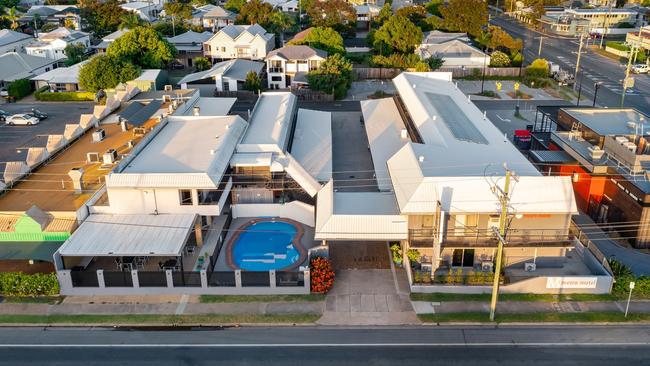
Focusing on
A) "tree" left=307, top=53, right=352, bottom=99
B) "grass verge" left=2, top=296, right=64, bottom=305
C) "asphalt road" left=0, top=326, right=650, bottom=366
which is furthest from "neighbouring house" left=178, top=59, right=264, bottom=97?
"asphalt road" left=0, top=326, right=650, bottom=366

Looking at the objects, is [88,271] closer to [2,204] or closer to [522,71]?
[2,204]

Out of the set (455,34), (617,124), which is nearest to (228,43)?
(455,34)

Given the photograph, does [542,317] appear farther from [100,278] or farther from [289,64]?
[289,64]

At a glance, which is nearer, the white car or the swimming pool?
the swimming pool

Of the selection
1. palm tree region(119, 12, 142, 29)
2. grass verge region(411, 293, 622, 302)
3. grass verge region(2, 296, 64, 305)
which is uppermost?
palm tree region(119, 12, 142, 29)

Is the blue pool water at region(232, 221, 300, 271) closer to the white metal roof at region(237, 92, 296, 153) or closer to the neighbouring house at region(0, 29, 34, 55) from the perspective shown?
the white metal roof at region(237, 92, 296, 153)
